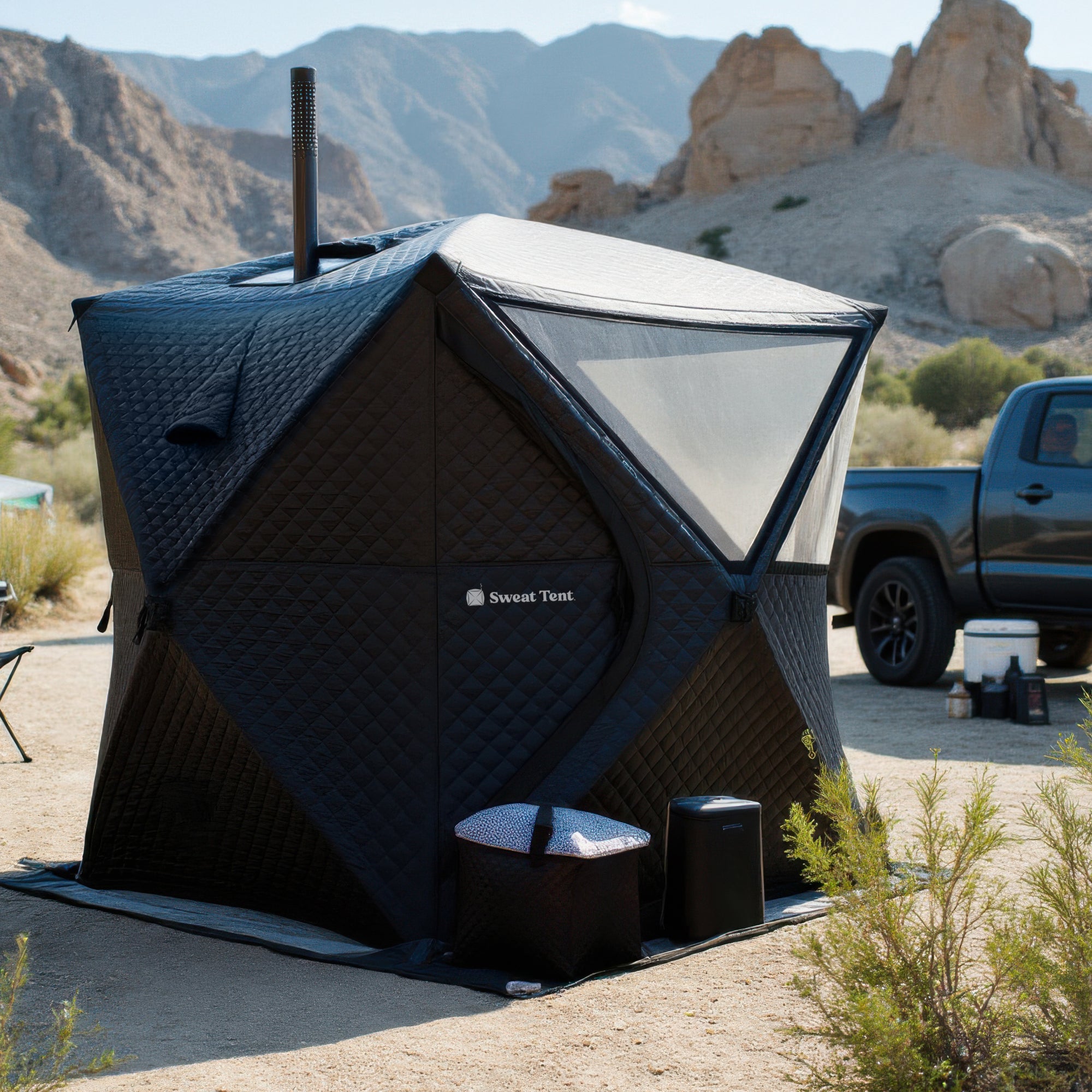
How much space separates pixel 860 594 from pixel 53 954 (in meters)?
6.96

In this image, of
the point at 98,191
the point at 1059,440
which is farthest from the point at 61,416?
the point at 98,191

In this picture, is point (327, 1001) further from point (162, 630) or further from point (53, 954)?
point (162, 630)

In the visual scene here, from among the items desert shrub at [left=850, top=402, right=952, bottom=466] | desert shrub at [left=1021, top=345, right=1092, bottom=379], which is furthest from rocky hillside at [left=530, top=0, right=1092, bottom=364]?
desert shrub at [left=850, top=402, right=952, bottom=466]

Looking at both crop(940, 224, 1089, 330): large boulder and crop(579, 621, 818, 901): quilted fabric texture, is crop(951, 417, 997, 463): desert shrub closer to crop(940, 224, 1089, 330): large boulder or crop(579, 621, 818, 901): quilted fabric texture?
crop(579, 621, 818, 901): quilted fabric texture

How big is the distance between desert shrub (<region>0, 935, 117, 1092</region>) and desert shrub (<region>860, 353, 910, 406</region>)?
30.1m

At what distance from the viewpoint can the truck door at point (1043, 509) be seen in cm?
855

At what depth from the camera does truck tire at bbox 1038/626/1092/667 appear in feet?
33.3

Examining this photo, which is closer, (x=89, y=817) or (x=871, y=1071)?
(x=871, y=1071)

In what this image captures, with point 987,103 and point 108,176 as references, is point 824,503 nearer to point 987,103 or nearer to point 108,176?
point 987,103

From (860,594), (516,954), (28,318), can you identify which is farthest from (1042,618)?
(28,318)

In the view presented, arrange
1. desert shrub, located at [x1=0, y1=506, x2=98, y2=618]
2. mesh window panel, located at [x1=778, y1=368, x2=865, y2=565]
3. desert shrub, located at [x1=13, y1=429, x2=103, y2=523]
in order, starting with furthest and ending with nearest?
desert shrub, located at [x1=13, y1=429, x2=103, y2=523] → desert shrub, located at [x1=0, y1=506, x2=98, y2=618] → mesh window panel, located at [x1=778, y1=368, x2=865, y2=565]

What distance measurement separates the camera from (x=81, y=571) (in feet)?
46.0

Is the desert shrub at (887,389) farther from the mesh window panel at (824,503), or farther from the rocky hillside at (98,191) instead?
the rocky hillside at (98,191)

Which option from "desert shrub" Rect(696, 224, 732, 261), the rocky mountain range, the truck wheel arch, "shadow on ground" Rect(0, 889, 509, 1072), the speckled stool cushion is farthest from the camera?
the rocky mountain range
